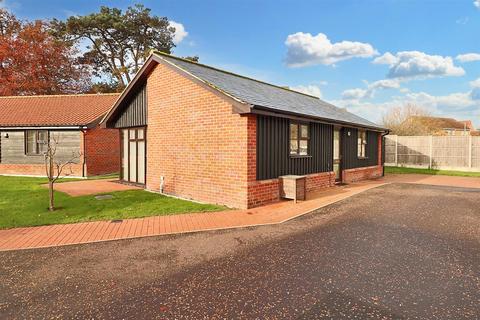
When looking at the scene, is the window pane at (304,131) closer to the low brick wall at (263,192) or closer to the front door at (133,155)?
the low brick wall at (263,192)

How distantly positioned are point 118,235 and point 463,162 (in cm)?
2296

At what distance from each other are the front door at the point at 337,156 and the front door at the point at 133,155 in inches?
336

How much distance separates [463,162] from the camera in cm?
2050

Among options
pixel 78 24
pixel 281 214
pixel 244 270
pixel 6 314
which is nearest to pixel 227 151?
pixel 281 214

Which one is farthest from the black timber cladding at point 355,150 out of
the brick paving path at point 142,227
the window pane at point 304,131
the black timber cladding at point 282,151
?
the brick paving path at point 142,227

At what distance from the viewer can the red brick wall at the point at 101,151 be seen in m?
17.7

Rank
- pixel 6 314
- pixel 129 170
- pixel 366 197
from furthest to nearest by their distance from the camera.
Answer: pixel 129 170
pixel 366 197
pixel 6 314

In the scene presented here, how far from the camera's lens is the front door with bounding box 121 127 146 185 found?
13.5 metres

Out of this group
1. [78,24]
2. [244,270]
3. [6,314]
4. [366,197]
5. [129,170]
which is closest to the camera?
[6,314]

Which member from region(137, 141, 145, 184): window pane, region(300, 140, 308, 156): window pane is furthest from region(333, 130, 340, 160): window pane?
region(137, 141, 145, 184): window pane

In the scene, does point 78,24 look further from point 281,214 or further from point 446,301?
point 446,301

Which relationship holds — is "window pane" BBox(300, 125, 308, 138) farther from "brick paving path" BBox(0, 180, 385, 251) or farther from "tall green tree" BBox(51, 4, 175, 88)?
"tall green tree" BBox(51, 4, 175, 88)

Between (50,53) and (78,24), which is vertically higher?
(78,24)

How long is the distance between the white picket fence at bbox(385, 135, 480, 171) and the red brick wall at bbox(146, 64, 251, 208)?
1888 centimetres
